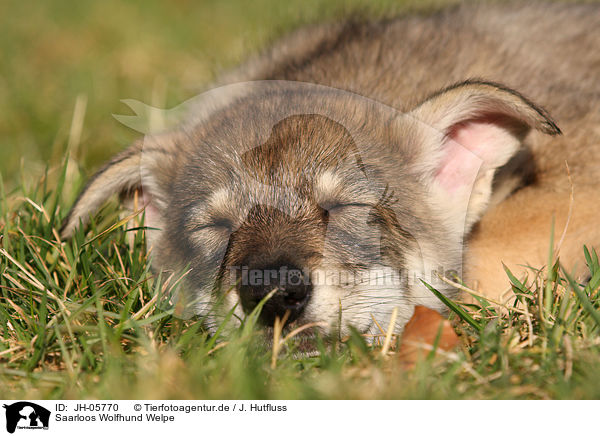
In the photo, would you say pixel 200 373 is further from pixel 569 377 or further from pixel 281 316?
pixel 569 377

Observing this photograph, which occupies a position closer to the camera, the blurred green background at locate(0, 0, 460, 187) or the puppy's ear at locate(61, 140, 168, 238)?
the puppy's ear at locate(61, 140, 168, 238)

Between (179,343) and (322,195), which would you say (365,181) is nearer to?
(322,195)

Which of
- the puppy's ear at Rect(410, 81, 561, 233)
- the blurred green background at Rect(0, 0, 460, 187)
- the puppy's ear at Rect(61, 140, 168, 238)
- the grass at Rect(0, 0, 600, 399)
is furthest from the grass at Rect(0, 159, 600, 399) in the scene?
the blurred green background at Rect(0, 0, 460, 187)

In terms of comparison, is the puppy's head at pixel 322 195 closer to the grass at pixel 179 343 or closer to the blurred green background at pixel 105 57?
the grass at pixel 179 343

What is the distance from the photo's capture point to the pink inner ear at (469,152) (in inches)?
117

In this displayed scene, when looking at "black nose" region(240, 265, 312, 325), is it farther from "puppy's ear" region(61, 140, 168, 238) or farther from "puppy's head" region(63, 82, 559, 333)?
"puppy's ear" region(61, 140, 168, 238)

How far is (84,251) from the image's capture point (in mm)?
3006

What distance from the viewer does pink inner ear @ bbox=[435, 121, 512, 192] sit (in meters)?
2.96

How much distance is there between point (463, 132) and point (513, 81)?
29.7 inches
